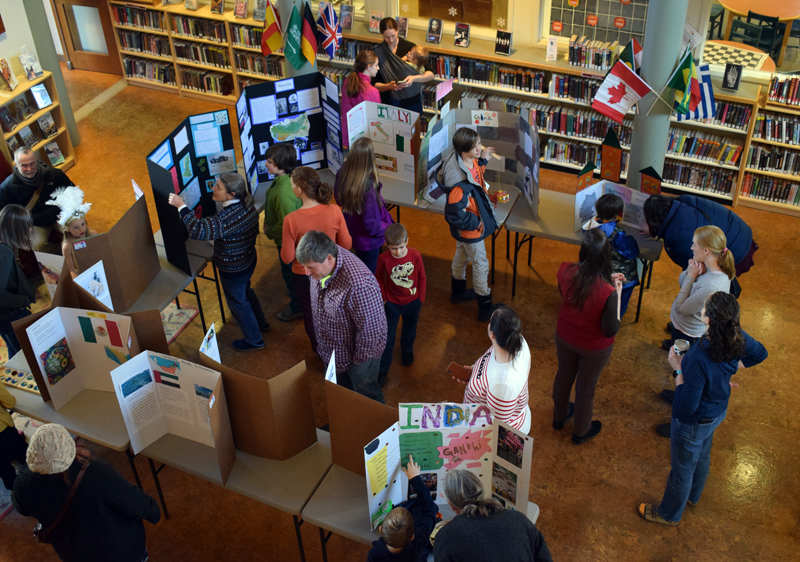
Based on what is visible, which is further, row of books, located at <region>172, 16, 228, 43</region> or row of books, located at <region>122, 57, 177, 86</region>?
row of books, located at <region>122, 57, 177, 86</region>

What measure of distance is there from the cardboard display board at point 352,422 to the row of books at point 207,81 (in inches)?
254

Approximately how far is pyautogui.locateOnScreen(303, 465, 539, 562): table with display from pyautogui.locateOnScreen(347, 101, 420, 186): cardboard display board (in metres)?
2.77

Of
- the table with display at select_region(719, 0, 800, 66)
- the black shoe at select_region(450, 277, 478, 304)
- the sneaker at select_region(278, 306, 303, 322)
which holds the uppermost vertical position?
the table with display at select_region(719, 0, 800, 66)

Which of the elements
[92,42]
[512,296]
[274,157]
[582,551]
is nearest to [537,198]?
[512,296]

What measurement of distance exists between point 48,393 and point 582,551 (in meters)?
3.11

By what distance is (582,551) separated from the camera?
13.0ft


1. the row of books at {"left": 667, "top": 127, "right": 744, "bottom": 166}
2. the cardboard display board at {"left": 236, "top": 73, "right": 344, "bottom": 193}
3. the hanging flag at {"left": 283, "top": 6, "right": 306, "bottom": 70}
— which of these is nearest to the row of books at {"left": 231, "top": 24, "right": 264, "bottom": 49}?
the hanging flag at {"left": 283, "top": 6, "right": 306, "bottom": 70}

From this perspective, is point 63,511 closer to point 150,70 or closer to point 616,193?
Result: point 616,193

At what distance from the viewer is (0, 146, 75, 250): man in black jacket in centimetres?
556

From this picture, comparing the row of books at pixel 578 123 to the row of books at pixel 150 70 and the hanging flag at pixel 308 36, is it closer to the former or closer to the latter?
the hanging flag at pixel 308 36

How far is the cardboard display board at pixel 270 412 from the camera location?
10.9 ft

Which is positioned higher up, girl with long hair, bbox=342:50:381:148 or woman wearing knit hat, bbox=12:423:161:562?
girl with long hair, bbox=342:50:381:148

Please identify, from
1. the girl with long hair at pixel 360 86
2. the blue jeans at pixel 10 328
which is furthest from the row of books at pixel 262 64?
the blue jeans at pixel 10 328

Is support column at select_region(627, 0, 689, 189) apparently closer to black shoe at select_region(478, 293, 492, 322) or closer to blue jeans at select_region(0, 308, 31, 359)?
black shoe at select_region(478, 293, 492, 322)
